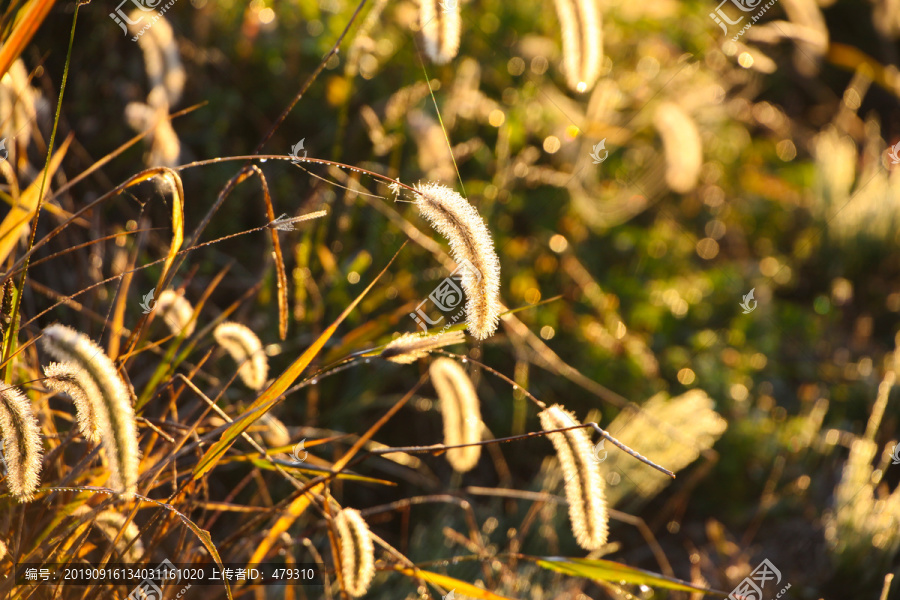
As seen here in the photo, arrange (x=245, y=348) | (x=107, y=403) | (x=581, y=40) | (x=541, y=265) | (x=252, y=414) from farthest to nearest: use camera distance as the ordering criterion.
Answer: (x=541, y=265)
(x=581, y=40)
(x=245, y=348)
(x=252, y=414)
(x=107, y=403)

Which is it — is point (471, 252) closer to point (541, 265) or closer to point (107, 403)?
point (107, 403)

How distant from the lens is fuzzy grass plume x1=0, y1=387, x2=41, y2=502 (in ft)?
3.35

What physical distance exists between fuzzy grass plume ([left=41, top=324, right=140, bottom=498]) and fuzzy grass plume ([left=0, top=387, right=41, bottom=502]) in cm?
10

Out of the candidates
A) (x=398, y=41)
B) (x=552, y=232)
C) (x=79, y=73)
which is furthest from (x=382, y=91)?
(x=79, y=73)

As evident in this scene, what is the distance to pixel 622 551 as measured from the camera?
2.84 metres

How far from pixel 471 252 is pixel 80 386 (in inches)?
26.0

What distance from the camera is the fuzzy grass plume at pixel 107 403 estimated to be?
100 centimetres

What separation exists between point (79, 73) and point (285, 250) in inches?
52.0

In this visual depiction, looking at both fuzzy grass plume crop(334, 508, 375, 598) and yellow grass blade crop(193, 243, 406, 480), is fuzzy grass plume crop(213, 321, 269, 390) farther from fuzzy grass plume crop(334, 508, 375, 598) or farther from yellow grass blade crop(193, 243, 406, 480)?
fuzzy grass plume crop(334, 508, 375, 598)

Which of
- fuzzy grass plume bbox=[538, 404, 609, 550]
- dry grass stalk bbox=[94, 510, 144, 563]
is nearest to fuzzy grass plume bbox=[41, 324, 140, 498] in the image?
dry grass stalk bbox=[94, 510, 144, 563]

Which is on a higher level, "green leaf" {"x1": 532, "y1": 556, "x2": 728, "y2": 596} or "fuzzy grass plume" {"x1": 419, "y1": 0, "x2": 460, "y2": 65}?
"fuzzy grass plume" {"x1": 419, "y1": 0, "x2": 460, "y2": 65}

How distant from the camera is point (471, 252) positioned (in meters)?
1.18

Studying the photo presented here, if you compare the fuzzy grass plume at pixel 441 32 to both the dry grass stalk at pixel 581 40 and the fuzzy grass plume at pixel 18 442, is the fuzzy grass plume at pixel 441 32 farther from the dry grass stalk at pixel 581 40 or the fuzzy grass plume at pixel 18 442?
the fuzzy grass plume at pixel 18 442

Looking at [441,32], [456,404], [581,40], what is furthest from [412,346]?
[581,40]
